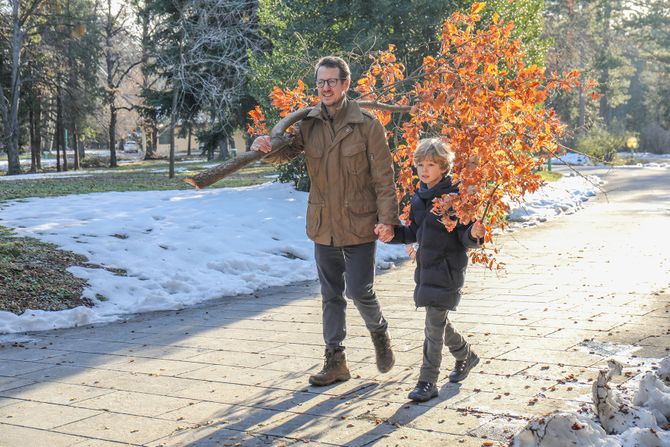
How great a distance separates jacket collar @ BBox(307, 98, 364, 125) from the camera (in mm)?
5273

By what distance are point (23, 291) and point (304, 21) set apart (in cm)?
965

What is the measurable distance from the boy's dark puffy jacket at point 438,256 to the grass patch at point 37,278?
4.44 meters

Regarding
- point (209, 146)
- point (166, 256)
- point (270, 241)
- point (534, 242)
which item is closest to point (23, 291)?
point (166, 256)

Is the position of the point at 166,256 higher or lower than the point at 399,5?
lower

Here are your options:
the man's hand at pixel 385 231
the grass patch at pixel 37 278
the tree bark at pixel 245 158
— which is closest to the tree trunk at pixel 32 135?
the grass patch at pixel 37 278

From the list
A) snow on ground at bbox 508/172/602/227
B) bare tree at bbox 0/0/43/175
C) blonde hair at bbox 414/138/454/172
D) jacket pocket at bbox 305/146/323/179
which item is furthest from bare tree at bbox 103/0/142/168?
blonde hair at bbox 414/138/454/172

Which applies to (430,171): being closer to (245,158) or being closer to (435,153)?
(435,153)

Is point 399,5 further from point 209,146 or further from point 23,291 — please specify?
point 209,146

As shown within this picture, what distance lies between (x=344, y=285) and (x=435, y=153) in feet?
3.63

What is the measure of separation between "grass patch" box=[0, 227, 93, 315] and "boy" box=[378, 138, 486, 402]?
436cm

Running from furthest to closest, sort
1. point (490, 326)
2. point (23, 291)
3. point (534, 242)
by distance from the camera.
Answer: point (534, 242) → point (23, 291) → point (490, 326)

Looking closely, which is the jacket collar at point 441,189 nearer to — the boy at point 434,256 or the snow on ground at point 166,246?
the boy at point 434,256

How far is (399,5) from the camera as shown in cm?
1562

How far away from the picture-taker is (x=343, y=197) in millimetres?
5312
